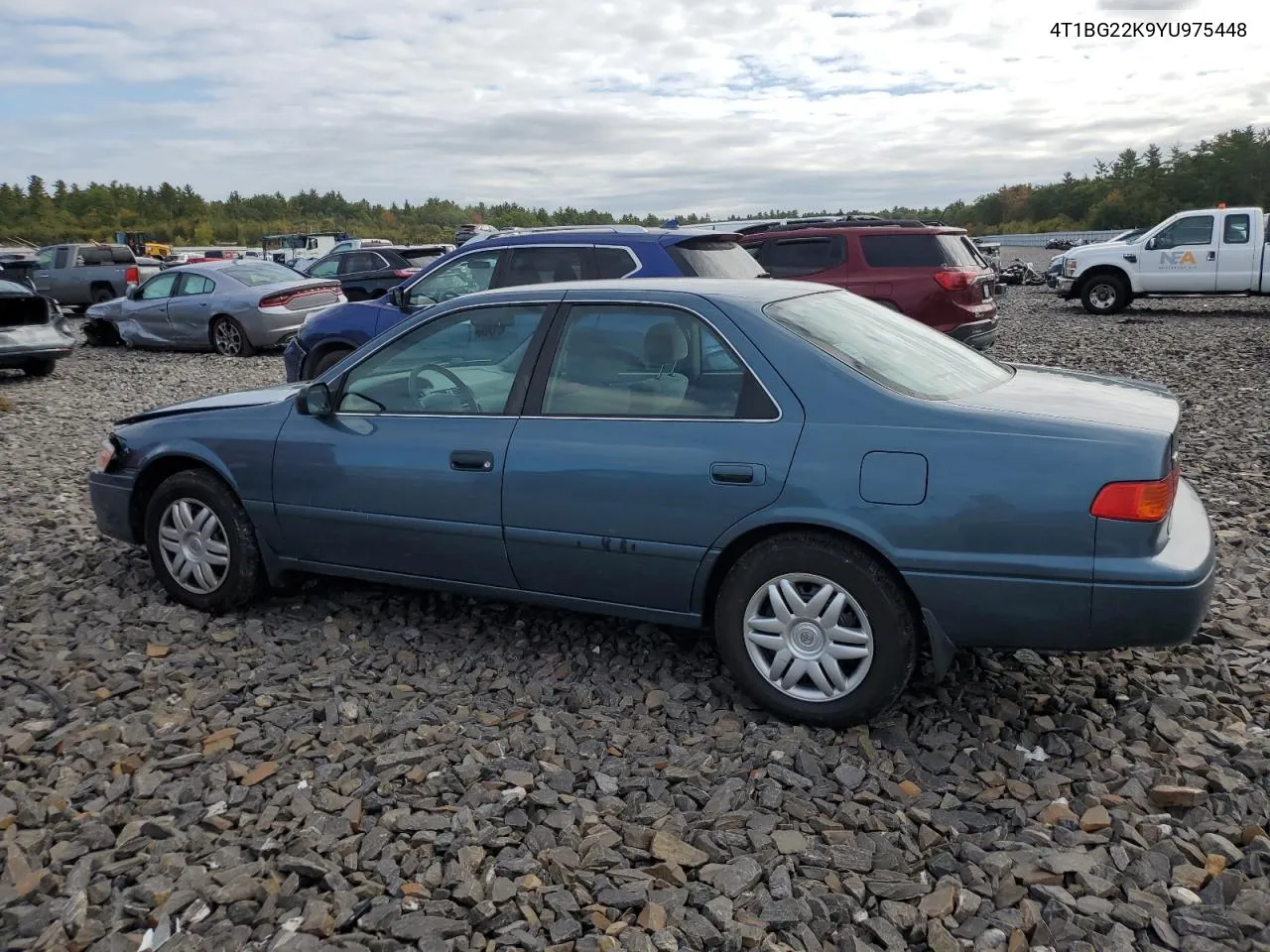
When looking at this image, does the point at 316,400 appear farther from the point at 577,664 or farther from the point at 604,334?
the point at 577,664

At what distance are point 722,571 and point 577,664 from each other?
0.87 metres

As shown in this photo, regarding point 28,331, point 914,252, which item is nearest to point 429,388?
point 914,252

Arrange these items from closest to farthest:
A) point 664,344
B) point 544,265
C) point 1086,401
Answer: point 1086,401 < point 664,344 < point 544,265

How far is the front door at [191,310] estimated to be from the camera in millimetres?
15109

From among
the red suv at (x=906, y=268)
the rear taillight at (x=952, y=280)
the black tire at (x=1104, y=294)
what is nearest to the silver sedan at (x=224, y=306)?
the red suv at (x=906, y=268)

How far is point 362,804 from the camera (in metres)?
3.14

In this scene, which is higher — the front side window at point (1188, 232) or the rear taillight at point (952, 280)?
the front side window at point (1188, 232)

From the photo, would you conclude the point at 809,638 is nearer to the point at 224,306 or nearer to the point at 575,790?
the point at 575,790

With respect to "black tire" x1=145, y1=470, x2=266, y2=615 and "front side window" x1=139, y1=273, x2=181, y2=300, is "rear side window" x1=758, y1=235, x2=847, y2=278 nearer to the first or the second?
"black tire" x1=145, y1=470, x2=266, y2=615

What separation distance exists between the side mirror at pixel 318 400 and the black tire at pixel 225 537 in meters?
0.62

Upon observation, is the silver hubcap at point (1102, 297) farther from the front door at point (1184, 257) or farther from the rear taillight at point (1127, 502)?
the rear taillight at point (1127, 502)

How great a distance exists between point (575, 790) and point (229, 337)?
1348 cm

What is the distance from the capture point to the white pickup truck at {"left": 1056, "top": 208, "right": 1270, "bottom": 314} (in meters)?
17.4

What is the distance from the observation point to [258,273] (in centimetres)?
1532
